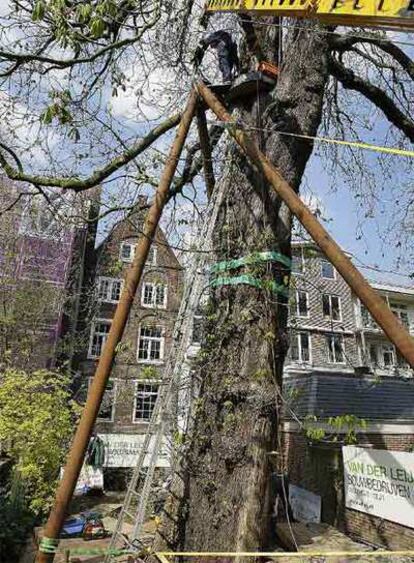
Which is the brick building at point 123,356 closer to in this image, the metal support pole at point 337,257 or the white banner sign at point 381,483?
the metal support pole at point 337,257

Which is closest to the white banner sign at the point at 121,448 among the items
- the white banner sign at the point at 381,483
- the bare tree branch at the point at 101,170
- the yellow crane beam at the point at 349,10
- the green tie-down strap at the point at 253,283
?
the white banner sign at the point at 381,483

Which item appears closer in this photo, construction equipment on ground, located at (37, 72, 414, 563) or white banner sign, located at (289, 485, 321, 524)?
construction equipment on ground, located at (37, 72, 414, 563)

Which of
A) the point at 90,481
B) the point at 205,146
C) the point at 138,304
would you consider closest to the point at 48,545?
the point at 138,304

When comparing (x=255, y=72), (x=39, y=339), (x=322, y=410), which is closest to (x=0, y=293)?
(x=39, y=339)

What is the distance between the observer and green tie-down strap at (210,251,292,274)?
3441 mm

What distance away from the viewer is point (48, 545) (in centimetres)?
257

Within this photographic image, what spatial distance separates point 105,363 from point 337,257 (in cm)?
157

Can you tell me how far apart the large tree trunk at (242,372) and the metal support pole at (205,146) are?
343mm

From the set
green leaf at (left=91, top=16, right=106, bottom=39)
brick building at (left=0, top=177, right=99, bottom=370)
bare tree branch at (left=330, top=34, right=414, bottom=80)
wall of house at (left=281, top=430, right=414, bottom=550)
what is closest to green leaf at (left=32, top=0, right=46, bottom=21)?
green leaf at (left=91, top=16, right=106, bottom=39)

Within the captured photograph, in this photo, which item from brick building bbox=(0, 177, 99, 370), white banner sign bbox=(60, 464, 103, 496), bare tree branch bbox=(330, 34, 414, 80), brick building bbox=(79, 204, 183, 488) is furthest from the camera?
brick building bbox=(0, 177, 99, 370)

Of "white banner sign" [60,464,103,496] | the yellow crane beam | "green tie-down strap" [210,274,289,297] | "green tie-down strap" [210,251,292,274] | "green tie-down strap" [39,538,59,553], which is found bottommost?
"white banner sign" [60,464,103,496]

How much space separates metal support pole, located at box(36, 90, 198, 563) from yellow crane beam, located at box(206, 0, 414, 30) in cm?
109

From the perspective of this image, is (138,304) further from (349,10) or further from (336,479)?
(336,479)

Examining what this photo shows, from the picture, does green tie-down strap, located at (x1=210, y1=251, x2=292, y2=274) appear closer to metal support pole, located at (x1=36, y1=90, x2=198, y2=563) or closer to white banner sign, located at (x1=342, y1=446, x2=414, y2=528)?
metal support pole, located at (x1=36, y1=90, x2=198, y2=563)
